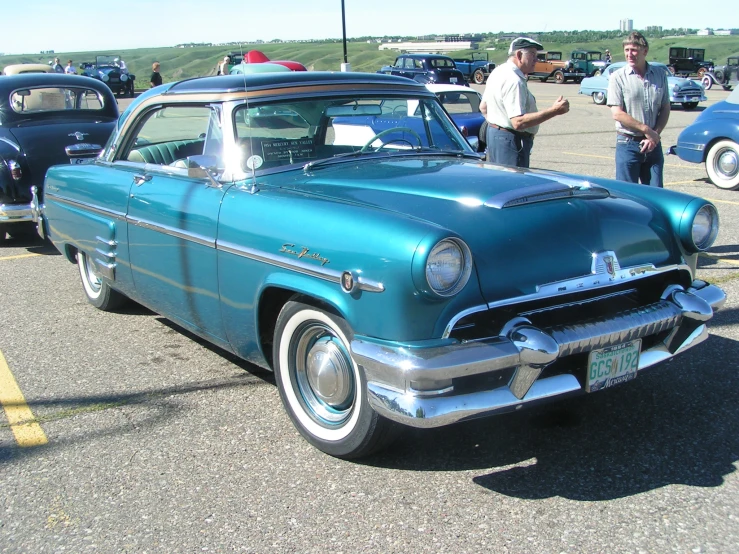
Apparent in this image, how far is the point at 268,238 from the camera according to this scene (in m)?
3.29

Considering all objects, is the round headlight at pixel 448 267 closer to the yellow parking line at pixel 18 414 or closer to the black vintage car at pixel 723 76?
the yellow parking line at pixel 18 414

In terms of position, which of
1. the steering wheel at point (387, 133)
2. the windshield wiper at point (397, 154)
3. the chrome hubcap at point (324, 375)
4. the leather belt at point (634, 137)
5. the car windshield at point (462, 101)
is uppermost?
the car windshield at point (462, 101)

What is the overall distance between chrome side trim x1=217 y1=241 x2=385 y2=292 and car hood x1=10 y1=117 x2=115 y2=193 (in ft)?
16.3

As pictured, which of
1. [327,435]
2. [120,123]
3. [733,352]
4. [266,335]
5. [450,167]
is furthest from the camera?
[120,123]

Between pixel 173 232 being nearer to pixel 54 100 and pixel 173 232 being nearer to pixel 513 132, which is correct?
pixel 513 132

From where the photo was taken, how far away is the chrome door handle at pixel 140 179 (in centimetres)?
427

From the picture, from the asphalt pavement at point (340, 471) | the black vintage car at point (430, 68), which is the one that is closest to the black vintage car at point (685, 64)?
the black vintage car at point (430, 68)

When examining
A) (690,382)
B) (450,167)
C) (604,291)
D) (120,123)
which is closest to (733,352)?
(690,382)

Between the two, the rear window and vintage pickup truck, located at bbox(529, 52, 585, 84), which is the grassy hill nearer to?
vintage pickup truck, located at bbox(529, 52, 585, 84)

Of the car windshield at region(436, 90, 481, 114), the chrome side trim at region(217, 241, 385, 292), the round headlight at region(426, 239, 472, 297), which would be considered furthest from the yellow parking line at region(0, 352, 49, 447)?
the car windshield at region(436, 90, 481, 114)

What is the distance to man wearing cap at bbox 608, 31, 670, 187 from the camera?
5.84m

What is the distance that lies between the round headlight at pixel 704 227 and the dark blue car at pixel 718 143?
6395mm

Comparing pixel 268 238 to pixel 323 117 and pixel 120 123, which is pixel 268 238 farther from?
pixel 120 123

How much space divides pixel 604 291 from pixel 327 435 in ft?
4.31
